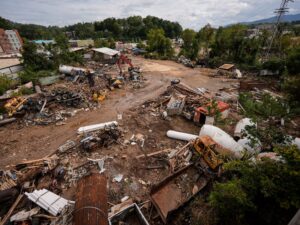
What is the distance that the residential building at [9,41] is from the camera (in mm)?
45763

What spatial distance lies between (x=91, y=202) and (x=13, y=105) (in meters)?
10.9

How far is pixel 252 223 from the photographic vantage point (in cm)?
354

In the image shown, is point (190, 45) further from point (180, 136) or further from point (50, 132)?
point (50, 132)

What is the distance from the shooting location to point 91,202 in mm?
3730

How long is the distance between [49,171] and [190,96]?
9.97m

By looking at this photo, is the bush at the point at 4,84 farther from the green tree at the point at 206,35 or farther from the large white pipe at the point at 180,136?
the green tree at the point at 206,35

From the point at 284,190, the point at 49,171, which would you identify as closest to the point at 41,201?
the point at 49,171

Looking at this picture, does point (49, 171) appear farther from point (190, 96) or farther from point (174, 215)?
point (190, 96)

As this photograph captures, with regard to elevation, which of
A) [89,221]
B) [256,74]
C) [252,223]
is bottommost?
[256,74]

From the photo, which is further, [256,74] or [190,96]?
[256,74]

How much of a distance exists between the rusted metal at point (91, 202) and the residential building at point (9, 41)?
59.6 m

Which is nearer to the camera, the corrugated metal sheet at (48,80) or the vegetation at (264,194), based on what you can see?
the vegetation at (264,194)

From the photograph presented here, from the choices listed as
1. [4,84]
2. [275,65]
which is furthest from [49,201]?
[275,65]

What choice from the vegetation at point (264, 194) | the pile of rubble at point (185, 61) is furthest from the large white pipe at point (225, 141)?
the pile of rubble at point (185, 61)
